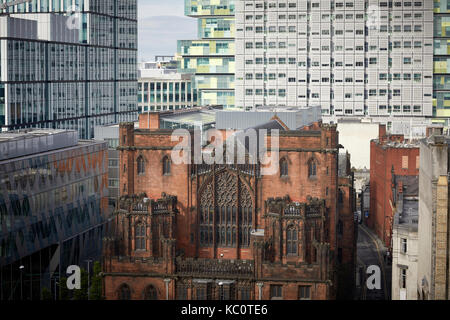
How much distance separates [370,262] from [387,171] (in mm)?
16943

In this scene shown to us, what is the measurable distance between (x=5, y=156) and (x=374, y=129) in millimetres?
94716

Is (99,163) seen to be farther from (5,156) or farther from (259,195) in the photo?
(259,195)

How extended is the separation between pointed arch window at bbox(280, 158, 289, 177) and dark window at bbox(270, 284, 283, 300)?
1320cm

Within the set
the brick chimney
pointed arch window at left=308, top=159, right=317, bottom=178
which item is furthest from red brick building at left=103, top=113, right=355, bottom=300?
the brick chimney

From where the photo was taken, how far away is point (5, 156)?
283ft

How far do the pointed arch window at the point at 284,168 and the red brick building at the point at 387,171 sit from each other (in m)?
35.4

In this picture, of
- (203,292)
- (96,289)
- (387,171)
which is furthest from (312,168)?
(387,171)

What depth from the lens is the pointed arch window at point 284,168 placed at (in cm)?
8381

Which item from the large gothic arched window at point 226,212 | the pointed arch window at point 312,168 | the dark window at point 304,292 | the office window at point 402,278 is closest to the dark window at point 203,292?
the dark window at point 304,292

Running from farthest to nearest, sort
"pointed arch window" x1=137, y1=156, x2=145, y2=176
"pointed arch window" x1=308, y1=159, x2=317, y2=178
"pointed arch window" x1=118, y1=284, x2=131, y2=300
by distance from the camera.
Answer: "pointed arch window" x1=137, y1=156, x2=145, y2=176, "pointed arch window" x1=308, y1=159, x2=317, y2=178, "pointed arch window" x1=118, y1=284, x2=131, y2=300

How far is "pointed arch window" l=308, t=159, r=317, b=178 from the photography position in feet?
275

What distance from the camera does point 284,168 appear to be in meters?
83.9

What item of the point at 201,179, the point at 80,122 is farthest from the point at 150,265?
the point at 80,122

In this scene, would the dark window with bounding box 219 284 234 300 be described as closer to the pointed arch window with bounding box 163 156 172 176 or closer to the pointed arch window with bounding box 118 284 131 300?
the pointed arch window with bounding box 118 284 131 300
